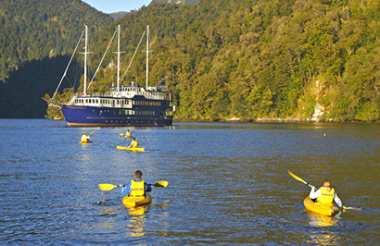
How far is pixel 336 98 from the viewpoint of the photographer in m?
126

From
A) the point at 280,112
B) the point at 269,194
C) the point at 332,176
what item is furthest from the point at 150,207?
the point at 280,112

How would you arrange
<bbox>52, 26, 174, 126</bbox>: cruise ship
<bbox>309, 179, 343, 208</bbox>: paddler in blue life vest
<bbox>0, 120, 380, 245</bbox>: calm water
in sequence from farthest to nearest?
<bbox>52, 26, 174, 126</bbox>: cruise ship, <bbox>309, 179, 343, 208</bbox>: paddler in blue life vest, <bbox>0, 120, 380, 245</bbox>: calm water

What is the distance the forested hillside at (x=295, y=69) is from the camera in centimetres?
12575

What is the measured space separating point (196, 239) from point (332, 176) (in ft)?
55.6

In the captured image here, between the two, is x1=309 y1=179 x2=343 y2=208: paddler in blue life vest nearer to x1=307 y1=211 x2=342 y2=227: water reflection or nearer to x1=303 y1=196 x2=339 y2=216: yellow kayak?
x1=303 y1=196 x2=339 y2=216: yellow kayak

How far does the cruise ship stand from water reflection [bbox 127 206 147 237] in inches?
3370

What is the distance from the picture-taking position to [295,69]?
5846 inches

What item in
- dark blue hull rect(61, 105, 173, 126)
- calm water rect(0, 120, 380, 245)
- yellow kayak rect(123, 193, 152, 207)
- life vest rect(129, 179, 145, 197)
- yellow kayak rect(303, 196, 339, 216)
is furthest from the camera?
dark blue hull rect(61, 105, 173, 126)

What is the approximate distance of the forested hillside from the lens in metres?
126

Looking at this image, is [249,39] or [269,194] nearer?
[269,194]

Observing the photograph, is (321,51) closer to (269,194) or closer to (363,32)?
(363,32)

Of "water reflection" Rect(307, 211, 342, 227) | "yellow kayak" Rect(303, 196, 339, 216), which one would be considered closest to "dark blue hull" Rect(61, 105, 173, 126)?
"yellow kayak" Rect(303, 196, 339, 216)

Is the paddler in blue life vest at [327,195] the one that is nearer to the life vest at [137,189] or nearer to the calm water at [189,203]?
the calm water at [189,203]

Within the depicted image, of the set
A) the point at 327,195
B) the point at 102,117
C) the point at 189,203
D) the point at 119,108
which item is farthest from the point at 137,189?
the point at 119,108
